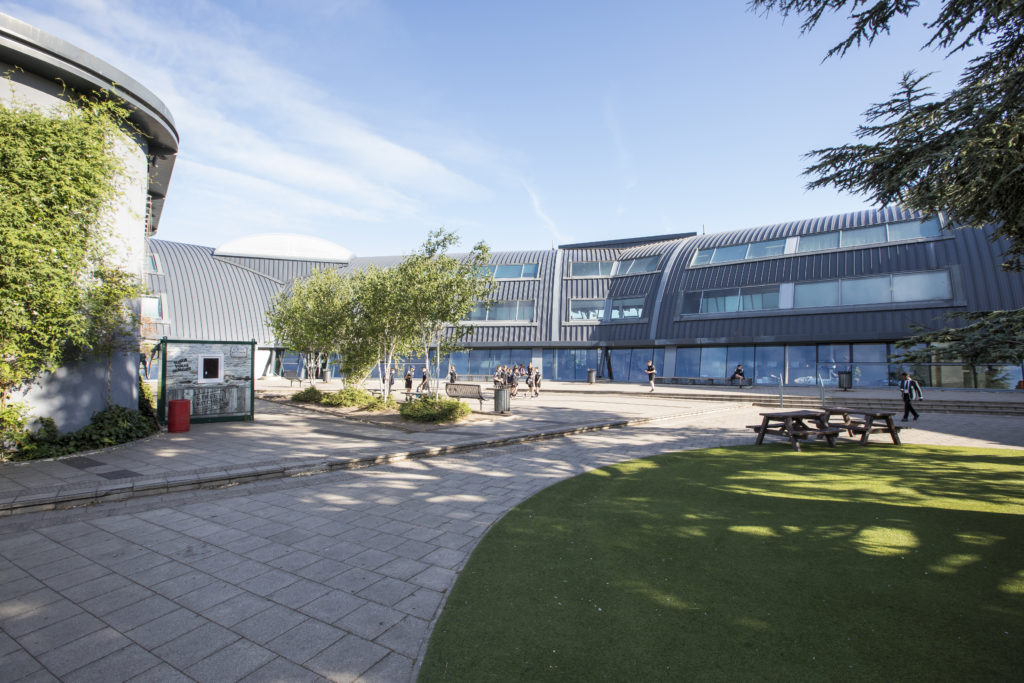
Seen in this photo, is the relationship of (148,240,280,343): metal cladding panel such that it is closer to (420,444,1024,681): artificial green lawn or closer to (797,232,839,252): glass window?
(420,444,1024,681): artificial green lawn

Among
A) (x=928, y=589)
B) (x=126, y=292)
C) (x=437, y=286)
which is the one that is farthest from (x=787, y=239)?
(x=126, y=292)

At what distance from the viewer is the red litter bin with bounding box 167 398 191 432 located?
40.4 ft

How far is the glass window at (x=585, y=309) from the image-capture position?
38.2 metres

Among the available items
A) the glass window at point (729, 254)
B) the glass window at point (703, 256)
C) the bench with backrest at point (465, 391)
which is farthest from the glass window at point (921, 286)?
the bench with backrest at point (465, 391)

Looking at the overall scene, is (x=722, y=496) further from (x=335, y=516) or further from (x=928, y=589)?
(x=335, y=516)

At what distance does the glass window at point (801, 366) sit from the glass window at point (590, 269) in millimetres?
15327

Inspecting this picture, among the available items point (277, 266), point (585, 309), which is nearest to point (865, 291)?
point (585, 309)

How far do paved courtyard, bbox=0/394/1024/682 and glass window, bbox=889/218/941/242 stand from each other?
28.8m

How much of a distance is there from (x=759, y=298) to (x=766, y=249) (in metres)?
3.97

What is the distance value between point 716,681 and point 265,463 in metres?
8.12

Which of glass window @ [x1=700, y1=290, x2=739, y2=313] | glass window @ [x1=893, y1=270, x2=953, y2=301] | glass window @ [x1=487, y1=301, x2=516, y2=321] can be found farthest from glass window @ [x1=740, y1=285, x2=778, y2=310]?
glass window @ [x1=487, y1=301, x2=516, y2=321]

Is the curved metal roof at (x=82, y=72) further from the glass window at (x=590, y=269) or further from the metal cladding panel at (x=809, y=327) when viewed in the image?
the glass window at (x=590, y=269)

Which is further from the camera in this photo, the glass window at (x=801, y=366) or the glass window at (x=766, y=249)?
the glass window at (x=766, y=249)

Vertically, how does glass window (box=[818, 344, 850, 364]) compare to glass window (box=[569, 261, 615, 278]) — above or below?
below
